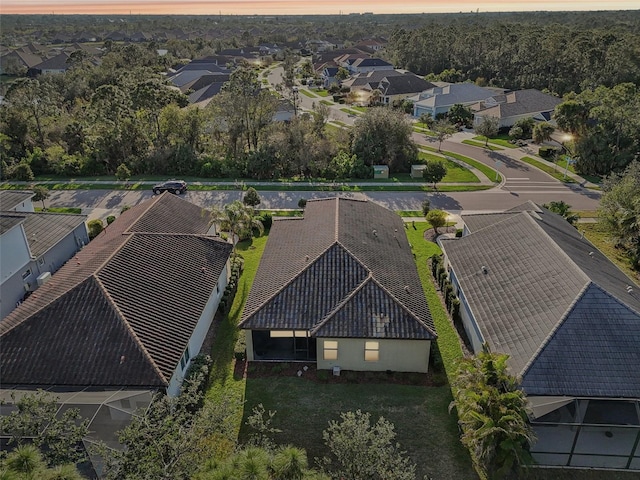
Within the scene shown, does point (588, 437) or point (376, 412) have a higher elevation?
point (588, 437)

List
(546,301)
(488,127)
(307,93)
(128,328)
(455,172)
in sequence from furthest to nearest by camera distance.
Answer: (307,93), (488,127), (455,172), (546,301), (128,328)

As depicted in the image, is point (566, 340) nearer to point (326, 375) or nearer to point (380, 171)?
point (326, 375)

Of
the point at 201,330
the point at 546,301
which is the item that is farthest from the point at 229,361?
the point at 546,301

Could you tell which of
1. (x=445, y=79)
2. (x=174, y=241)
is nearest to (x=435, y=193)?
(x=174, y=241)

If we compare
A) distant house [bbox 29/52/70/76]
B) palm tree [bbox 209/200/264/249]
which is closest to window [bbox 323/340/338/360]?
palm tree [bbox 209/200/264/249]

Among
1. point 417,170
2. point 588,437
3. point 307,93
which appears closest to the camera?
point 588,437

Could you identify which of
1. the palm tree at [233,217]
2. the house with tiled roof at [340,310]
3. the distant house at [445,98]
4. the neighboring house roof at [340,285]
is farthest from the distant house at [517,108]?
the house with tiled roof at [340,310]

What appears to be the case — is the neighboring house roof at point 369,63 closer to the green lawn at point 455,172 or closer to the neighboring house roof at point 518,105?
the neighboring house roof at point 518,105
